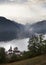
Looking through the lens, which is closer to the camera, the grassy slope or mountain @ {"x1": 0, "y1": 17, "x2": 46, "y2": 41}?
the grassy slope

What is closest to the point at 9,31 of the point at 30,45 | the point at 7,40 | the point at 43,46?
the point at 7,40

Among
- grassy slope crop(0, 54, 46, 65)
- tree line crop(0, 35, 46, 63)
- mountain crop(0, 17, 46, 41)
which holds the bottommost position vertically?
grassy slope crop(0, 54, 46, 65)

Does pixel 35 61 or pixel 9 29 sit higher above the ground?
pixel 9 29

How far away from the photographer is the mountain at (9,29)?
6.89ft

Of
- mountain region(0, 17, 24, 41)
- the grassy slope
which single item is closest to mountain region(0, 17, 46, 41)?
mountain region(0, 17, 24, 41)

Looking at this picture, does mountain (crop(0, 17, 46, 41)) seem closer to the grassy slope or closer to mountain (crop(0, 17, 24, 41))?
mountain (crop(0, 17, 24, 41))

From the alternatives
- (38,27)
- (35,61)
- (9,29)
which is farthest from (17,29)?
(35,61)

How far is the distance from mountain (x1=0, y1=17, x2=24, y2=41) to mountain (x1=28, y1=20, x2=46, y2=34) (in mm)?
112

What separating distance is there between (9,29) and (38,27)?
1.08 feet

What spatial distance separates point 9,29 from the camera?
2123 mm

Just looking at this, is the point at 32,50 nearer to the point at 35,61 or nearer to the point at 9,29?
the point at 35,61

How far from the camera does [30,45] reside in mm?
2092

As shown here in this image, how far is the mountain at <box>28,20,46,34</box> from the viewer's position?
212 cm

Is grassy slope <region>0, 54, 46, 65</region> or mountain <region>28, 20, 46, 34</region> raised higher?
mountain <region>28, 20, 46, 34</region>
